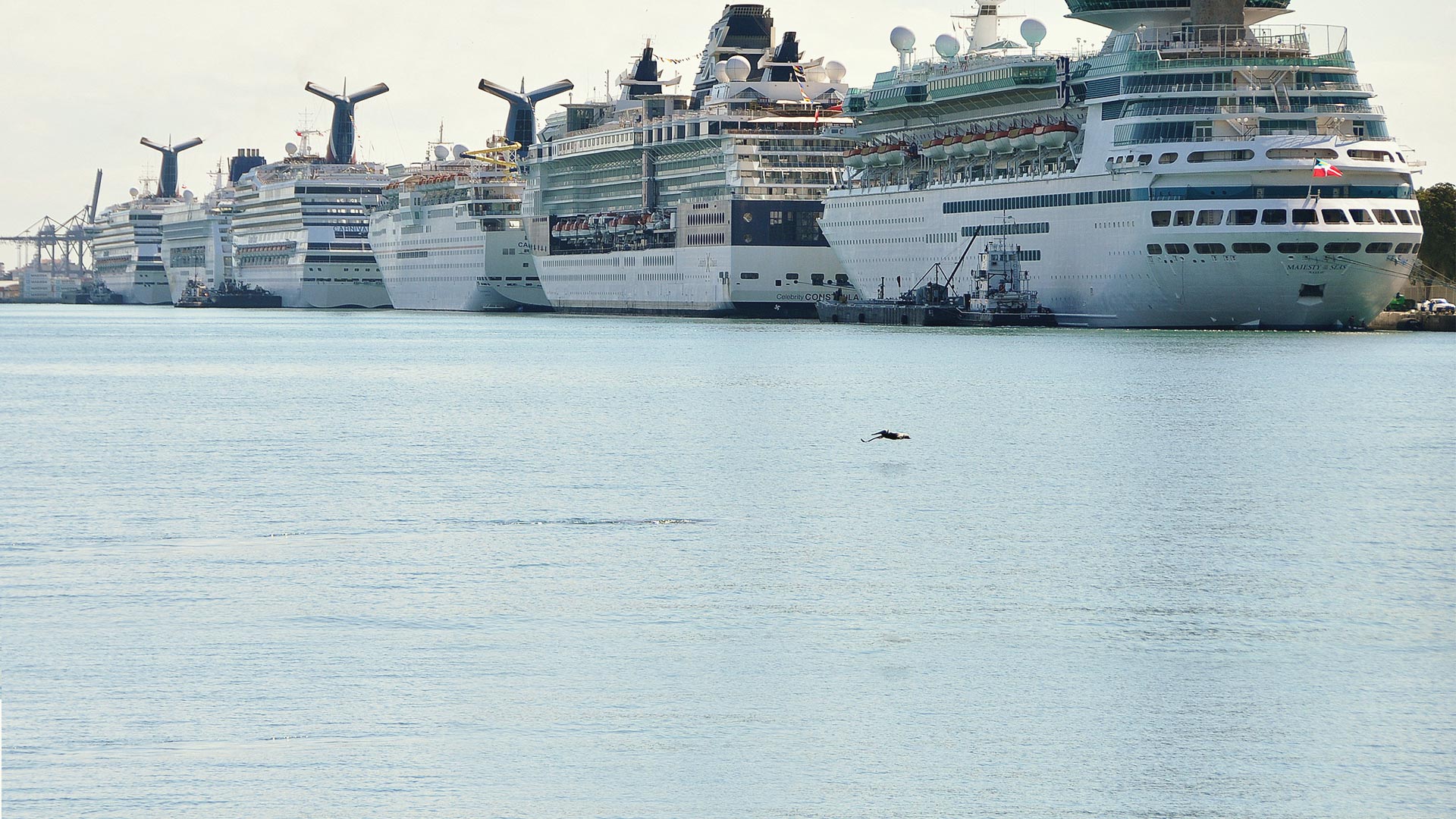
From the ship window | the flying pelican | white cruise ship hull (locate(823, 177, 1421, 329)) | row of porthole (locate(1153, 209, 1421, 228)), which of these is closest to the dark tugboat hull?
white cruise ship hull (locate(823, 177, 1421, 329))

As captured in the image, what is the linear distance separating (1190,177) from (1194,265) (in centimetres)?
336

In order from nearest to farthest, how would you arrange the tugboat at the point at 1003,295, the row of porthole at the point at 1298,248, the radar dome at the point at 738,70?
the row of porthole at the point at 1298,248, the tugboat at the point at 1003,295, the radar dome at the point at 738,70

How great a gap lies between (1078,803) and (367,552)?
504 inches

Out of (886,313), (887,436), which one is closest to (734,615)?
(887,436)

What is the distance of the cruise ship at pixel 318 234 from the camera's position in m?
180

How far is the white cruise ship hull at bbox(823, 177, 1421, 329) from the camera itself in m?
77.3

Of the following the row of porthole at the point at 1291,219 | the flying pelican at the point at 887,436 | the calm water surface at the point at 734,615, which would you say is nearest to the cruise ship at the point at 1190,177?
the row of porthole at the point at 1291,219

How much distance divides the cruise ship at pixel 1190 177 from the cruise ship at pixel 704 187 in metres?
20.4

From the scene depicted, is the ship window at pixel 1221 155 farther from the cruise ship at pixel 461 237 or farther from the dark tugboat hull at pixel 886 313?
the cruise ship at pixel 461 237

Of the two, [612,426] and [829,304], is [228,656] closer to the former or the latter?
[612,426]

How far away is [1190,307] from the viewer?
265 ft

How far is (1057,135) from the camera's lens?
90562mm

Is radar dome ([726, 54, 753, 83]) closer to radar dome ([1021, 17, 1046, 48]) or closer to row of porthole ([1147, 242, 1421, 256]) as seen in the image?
radar dome ([1021, 17, 1046, 48])

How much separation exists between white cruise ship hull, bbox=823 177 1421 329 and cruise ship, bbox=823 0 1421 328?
2.8 inches
